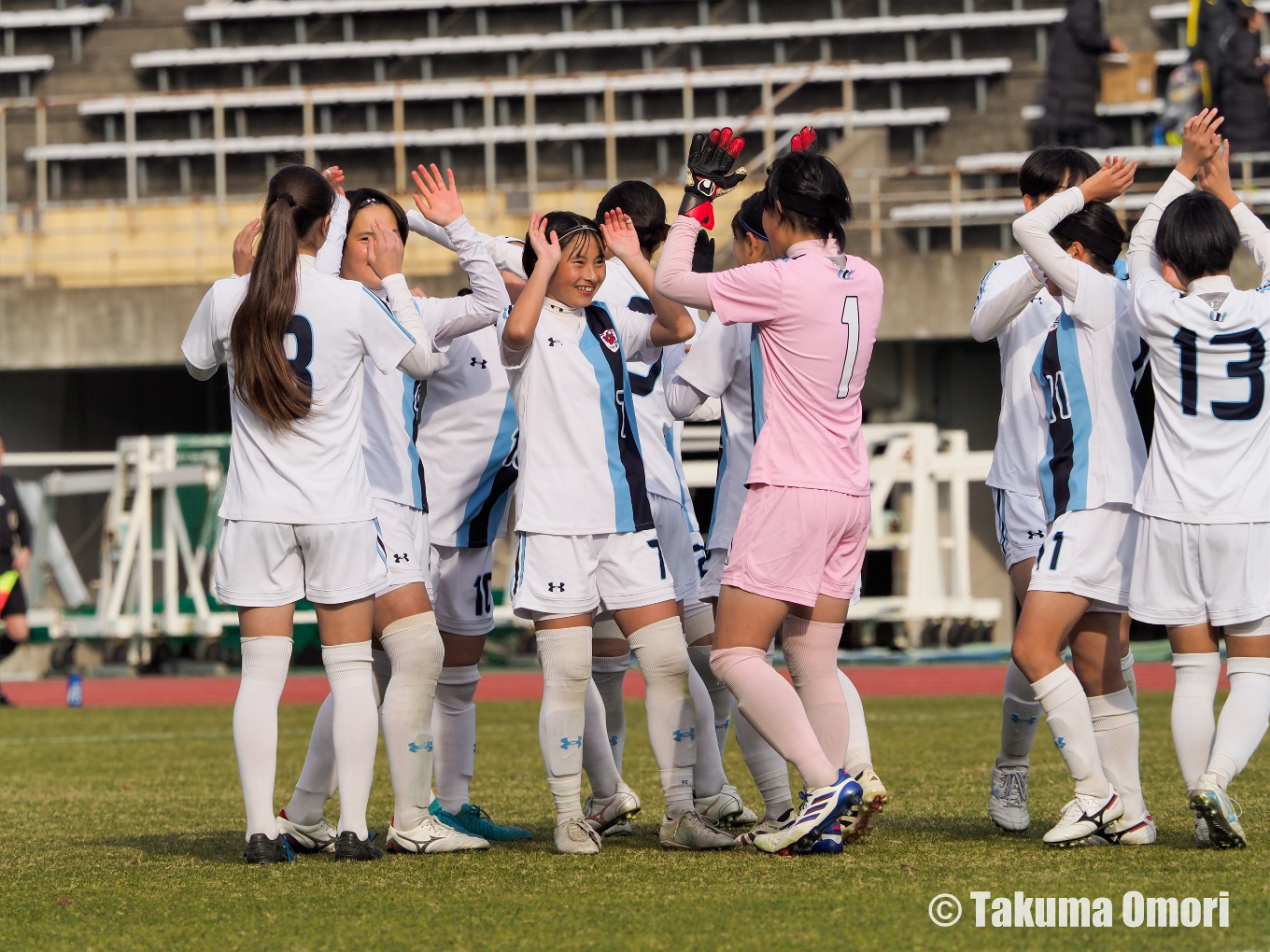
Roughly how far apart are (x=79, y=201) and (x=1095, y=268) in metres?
16.9

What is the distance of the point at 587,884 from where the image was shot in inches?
168

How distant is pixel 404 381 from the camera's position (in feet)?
17.6

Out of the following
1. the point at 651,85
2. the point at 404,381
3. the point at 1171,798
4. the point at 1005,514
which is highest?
the point at 651,85

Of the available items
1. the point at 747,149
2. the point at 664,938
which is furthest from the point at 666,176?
the point at 664,938

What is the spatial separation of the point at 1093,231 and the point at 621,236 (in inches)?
56.7

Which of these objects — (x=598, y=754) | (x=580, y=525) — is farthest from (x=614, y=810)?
→ (x=580, y=525)

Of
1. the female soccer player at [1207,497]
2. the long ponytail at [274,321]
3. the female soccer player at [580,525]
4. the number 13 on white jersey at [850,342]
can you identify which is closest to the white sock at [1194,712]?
the female soccer player at [1207,497]

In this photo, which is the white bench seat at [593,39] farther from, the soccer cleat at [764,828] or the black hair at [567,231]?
the soccer cleat at [764,828]

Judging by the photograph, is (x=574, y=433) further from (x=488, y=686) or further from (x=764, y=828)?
(x=488, y=686)

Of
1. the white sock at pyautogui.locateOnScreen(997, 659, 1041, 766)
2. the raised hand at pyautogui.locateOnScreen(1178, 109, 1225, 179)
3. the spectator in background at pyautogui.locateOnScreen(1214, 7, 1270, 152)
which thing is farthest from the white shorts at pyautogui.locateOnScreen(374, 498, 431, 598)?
the spectator in background at pyautogui.locateOnScreen(1214, 7, 1270, 152)

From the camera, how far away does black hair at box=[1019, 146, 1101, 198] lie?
5203mm

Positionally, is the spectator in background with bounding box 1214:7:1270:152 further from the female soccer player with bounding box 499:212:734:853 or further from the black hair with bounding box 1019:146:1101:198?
the female soccer player with bounding box 499:212:734:853

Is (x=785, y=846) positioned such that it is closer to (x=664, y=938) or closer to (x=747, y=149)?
(x=664, y=938)

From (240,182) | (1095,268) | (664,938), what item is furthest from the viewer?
(240,182)
